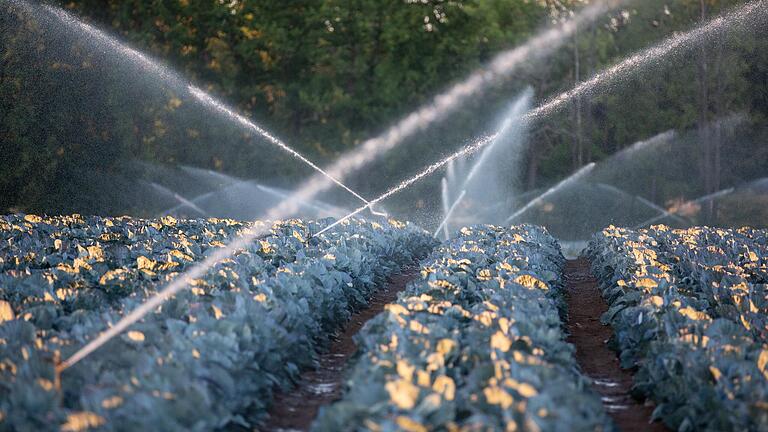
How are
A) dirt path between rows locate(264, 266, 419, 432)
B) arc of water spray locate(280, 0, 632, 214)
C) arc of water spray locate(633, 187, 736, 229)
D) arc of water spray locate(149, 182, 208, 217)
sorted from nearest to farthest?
dirt path between rows locate(264, 266, 419, 432) → arc of water spray locate(149, 182, 208, 217) → arc of water spray locate(633, 187, 736, 229) → arc of water spray locate(280, 0, 632, 214)

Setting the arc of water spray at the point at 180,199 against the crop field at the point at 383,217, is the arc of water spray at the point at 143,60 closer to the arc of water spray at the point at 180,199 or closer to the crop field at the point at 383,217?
the crop field at the point at 383,217

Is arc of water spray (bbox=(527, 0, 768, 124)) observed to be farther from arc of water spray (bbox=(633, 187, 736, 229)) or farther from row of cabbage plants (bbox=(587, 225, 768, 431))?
row of cabbage plants (bbox=(587, 225, 768, 431))

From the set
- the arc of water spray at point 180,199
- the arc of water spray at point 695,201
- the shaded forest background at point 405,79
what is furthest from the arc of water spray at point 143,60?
the arc of water spray at point 695,201

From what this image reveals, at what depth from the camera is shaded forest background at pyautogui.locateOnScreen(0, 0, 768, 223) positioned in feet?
133

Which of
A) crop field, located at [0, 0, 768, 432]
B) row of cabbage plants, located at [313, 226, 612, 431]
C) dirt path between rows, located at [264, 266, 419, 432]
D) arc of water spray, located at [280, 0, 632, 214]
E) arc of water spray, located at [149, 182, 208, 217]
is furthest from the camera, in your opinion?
arc of water spray, located at [280, 0, 632, 214]

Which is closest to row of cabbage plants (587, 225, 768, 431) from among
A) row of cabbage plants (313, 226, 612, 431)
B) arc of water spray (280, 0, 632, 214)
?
row of cabbage plants (313, 226, 612, 431)

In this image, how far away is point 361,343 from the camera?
7.90m

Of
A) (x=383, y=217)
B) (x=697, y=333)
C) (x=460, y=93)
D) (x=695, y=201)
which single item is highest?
(x=460, y=93)

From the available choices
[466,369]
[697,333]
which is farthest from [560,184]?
[466,369]

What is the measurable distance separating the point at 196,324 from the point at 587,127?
39.1 m

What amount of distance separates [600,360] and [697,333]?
2772mm

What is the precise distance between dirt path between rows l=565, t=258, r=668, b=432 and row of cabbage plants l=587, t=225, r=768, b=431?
0.19 metres

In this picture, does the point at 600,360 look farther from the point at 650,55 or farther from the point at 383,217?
the point at 650,55

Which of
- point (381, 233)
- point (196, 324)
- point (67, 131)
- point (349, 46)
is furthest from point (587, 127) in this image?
point (196, 324)
